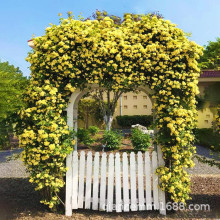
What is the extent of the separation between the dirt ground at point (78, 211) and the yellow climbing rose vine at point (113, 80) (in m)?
0.35

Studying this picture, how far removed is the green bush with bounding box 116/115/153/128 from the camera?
16609 mm

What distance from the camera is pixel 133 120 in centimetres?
1664

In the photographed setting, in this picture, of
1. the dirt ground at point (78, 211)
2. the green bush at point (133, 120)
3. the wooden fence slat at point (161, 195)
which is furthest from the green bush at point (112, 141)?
the green bush at point (133, 120)

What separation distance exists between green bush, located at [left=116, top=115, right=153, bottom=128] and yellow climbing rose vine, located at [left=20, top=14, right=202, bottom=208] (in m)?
12.6

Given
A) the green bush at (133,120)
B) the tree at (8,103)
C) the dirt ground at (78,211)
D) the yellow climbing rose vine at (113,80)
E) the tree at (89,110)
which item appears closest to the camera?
the yellow climbing rose vine at (113,80)

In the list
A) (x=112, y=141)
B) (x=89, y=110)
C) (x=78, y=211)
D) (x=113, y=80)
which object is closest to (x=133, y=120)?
(x=89, y=110)

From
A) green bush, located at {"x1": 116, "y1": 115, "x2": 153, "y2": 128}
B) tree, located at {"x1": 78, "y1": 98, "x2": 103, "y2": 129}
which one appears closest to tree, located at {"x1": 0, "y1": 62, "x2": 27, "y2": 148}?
tree, located at {"x1": 78, "y1": 98, "x2": 103, "y2": 129}

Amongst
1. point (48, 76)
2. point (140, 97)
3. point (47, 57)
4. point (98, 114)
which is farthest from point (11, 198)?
point (140, 97)

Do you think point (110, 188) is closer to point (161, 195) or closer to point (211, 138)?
point (161, 195)

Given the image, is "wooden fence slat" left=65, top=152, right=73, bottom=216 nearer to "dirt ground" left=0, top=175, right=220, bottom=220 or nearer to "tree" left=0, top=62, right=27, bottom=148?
"dirt ground" left=0, top=175, right=220, bottom=220

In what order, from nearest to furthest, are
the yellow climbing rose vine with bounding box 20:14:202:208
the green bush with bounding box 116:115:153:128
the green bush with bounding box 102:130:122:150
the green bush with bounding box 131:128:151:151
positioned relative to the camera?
the yellow climbing rose vine with bounding box 20:14:202:208 < the green bush with bounding box 131:128:151:151 < the green bush with bounding box 102:130:122:150 < the green bush with bounding box 116:115:153:128

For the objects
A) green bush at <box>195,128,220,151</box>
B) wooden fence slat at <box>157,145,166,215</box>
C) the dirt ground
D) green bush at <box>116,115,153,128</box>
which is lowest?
the dirt ground

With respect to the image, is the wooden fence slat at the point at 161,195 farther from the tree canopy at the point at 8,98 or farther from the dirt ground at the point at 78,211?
the tree canopy at the point at 8,98

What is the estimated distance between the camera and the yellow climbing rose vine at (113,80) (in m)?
3.81
